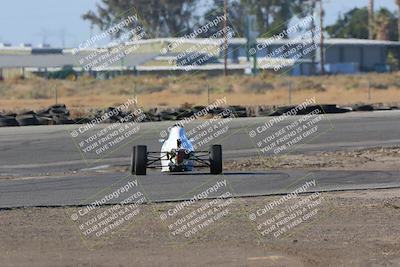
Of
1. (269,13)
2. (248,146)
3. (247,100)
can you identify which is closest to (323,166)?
(248,146)

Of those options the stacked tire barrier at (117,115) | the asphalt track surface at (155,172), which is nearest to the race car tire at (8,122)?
the stacked tire barrier at (117,115)

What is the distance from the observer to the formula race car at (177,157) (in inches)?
840

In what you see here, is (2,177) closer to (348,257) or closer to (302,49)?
(348,257)

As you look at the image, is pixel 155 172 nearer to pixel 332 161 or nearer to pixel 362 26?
pixel 332 161

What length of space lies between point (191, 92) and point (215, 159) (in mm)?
49464

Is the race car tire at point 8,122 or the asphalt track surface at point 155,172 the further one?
the race car tire at point 8,122

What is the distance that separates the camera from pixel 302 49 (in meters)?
111

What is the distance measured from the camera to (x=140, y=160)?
21609mm

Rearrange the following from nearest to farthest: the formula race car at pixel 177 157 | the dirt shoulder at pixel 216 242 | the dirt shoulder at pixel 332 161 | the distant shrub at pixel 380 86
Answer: the dirt shoulder at pixel 216 242 < the formula race car at pixel 177 157 < the dirt shoulder at pixel 332 161 < the distant shrub at pixel 380 86

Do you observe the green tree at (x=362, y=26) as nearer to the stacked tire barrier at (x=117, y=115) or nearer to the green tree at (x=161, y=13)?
the green tree at (x=161, y=13)

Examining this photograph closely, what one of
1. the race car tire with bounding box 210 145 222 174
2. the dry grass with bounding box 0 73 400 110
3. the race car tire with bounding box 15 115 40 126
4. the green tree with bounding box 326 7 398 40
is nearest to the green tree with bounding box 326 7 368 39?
the green tree with bounding box 326 7 398 40

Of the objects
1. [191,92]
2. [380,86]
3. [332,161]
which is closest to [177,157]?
[332,161]

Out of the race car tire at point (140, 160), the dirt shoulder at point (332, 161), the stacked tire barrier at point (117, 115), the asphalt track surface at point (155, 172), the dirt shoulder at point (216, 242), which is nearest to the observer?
the dirt shoulder at point (216, 242)

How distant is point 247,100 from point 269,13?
87556 millimetres
